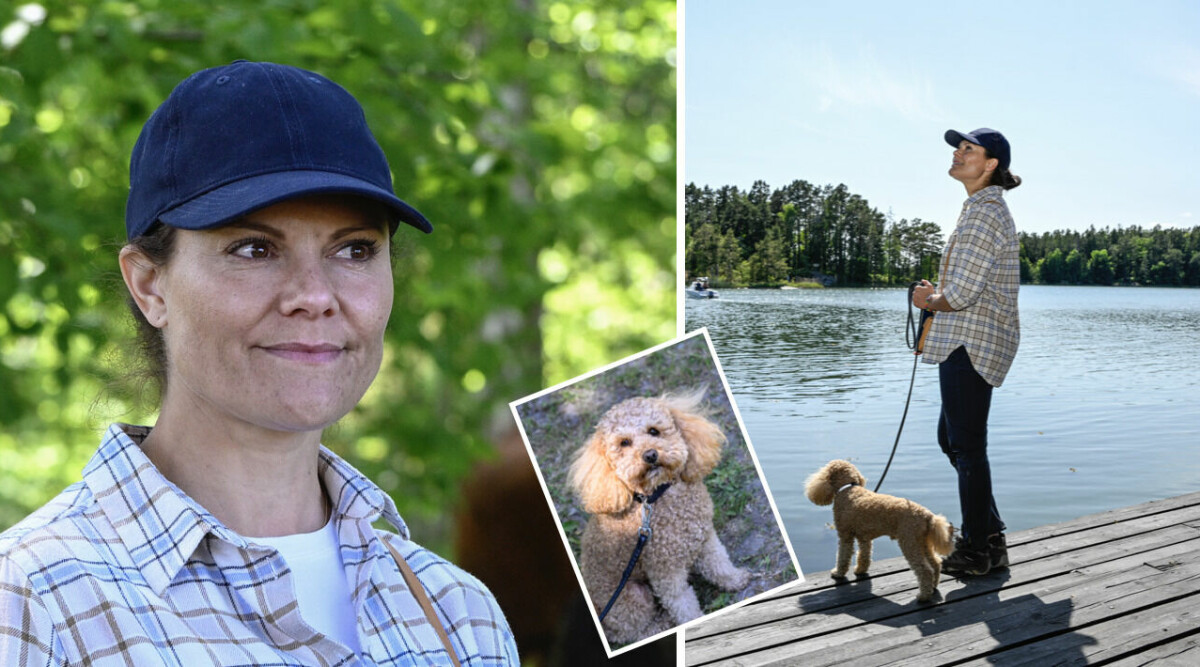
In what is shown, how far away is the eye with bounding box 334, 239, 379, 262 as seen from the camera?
0.98m

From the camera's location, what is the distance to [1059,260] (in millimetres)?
3041

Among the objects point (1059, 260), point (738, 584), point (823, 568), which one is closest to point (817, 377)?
point (823, 568)

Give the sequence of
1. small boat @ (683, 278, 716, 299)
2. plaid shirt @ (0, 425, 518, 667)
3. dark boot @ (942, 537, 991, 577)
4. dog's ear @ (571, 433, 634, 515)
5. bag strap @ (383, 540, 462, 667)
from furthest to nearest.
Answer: small boat @ (683, 278, 716, 299) → dark boot @ (942, 537, 991, 577) → dog's ear @ (571, 433, 634, 515) → bag strap @ (383, 540, 462, 667) → plaid shirt @ (0, 425, 518, 667)

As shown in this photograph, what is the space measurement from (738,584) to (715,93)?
1.59m

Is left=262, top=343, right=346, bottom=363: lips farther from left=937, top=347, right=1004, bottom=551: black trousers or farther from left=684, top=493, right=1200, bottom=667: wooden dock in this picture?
left=937, top=347, right=1004, bottom=551: black trousers

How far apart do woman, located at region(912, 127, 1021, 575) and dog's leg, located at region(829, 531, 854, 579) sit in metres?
0.33

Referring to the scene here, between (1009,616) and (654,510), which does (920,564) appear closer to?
(1009,616)

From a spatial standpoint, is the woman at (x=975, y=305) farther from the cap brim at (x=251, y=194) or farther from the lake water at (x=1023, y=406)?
the cap brim at (x=251, y=194)

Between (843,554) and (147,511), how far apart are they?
2428mm

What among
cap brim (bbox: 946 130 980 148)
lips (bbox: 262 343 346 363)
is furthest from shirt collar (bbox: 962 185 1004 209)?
lips (bbox: 262 343 346 363)

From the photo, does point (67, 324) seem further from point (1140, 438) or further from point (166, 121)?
point (1140, 438)

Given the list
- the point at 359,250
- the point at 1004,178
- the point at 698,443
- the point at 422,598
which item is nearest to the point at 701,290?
the point at 1004,178

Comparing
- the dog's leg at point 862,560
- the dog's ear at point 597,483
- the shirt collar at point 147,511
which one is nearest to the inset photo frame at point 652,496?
the dog's ear at point 597,483

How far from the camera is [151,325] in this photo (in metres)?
1.04
